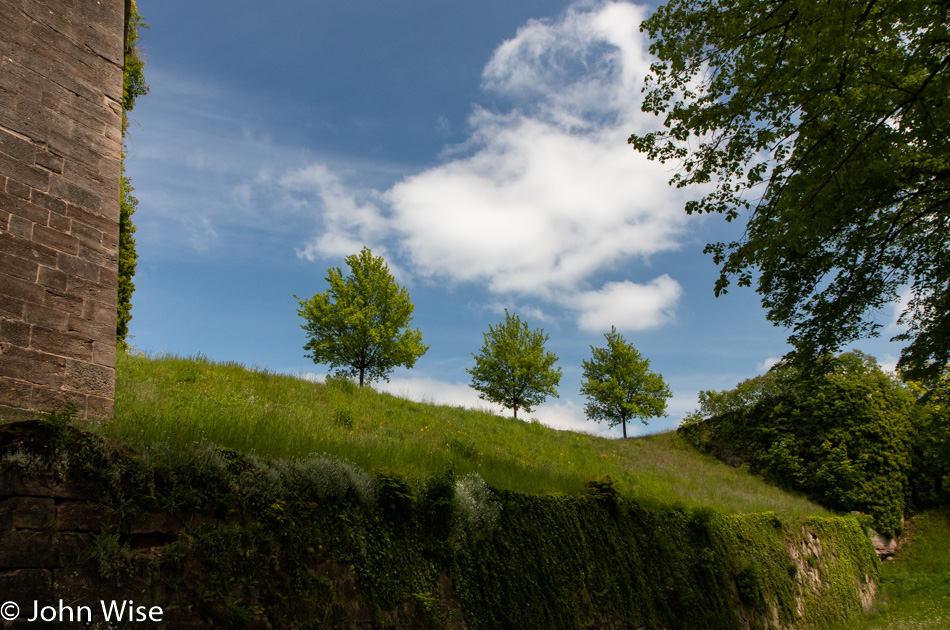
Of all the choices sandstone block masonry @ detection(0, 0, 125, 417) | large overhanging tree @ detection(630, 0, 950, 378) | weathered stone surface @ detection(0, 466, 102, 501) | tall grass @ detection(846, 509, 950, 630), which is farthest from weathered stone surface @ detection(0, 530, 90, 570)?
tall grass @ detection(846, 509, 950, 630)

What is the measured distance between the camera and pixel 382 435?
465 inches

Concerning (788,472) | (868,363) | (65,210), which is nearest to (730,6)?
(65,210)

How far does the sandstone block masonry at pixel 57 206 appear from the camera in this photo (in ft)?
18.5

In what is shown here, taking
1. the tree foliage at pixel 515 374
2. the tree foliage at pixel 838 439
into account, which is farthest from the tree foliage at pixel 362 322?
the tree foliage at pixel 838 439

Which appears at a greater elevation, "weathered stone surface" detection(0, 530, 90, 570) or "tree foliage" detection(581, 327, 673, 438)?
"tree foliage" detection(581, 327, 673, 438)

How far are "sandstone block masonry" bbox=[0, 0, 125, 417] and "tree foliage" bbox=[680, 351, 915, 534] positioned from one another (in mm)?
22276

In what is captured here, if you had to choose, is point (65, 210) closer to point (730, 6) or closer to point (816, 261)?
point (730, 6)

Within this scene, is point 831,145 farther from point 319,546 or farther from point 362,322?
point 362,322

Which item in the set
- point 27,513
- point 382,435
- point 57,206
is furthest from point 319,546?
point 382,435

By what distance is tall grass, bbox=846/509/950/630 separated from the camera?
14.2 m

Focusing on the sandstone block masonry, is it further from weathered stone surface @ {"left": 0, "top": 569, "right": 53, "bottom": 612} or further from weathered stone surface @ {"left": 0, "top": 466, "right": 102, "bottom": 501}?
weathered stone surface @ {"left": 0, "top": 569, "right": 53, "bottom": 612}

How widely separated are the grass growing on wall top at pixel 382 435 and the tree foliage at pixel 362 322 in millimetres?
7165

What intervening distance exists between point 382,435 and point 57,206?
7358mm

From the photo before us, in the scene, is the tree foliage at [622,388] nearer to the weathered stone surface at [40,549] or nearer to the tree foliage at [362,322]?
the tree foliage at [362,322]
